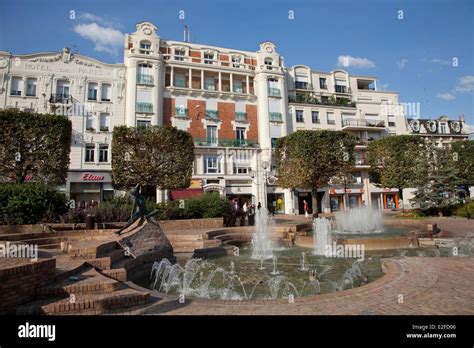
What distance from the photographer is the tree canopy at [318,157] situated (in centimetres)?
2578

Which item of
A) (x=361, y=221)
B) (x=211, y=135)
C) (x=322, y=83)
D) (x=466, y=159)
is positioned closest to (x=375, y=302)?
(x=361, y=221)

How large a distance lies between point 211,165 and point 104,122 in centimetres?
1236

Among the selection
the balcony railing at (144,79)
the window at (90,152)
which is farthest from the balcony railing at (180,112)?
the window at (90,152)

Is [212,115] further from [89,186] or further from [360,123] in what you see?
[360,123]

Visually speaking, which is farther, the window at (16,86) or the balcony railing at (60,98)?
the balcony railing at (60,98)

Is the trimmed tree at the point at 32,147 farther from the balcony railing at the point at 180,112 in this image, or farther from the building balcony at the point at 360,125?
the building balcony at the point at 360,125

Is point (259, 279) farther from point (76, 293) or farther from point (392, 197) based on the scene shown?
point (392, 197)

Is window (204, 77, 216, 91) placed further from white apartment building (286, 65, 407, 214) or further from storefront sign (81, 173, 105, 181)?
storefront sign (81, 173, 105, 181)

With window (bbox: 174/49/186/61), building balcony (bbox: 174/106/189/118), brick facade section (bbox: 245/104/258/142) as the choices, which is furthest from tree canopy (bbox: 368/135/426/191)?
window (bbox: 174/49/186/61)

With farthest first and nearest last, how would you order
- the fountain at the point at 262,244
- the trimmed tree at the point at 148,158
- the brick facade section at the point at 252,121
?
the brick facade section at the point at 252,121
the trimmed tree at the point at 148,158
the fountain at the point at 262,244

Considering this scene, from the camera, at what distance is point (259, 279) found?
7918 mm

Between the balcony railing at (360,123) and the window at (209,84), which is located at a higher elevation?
the window at (209,84)

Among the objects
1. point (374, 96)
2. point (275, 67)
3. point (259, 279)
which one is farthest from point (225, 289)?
point (374, 96)

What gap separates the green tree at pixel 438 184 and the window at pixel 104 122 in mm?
31121
